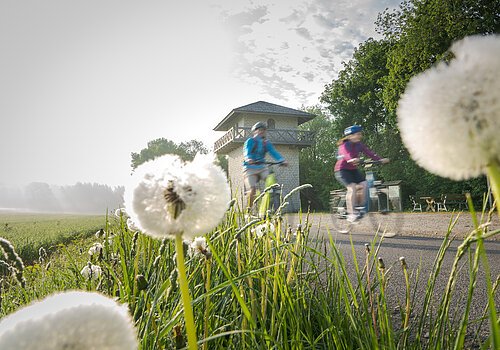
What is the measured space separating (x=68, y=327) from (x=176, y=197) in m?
0.34

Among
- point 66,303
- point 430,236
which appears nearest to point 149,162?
point 66,303

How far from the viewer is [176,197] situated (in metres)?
0.75

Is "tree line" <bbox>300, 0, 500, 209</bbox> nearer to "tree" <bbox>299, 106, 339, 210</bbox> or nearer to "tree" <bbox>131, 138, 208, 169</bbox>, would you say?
"tree" <bbox>299, 106, 339, 210</bbox>

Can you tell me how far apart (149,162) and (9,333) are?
1.52 ft

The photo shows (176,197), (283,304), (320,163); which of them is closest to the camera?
(176,197)

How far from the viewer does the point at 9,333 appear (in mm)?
421

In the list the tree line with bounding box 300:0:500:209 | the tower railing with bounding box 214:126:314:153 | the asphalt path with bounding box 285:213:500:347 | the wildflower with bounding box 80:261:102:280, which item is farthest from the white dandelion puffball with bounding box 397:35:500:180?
the tower railing with bounding box 214:126:314:153

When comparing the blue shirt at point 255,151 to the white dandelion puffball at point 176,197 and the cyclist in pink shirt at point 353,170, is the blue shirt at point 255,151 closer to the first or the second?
the cyclist in pink shirt at point 353,170

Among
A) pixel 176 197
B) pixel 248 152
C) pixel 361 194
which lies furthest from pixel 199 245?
pixel 361 194

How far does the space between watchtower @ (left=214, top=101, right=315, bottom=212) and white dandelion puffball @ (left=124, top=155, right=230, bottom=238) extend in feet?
117

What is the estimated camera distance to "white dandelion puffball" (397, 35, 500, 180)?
497mm

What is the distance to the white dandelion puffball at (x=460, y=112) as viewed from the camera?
497 mm

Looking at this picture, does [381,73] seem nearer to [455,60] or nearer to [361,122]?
[361,122]

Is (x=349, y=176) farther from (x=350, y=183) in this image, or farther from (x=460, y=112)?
(x=460, y=112)
